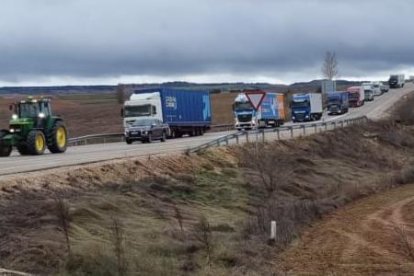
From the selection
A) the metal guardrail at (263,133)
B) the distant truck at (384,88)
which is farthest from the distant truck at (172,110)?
the distant truck at (384,88)

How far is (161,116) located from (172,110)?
238cm

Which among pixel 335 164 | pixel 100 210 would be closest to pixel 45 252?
pixel 100 210

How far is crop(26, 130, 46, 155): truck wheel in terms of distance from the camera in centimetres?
3350

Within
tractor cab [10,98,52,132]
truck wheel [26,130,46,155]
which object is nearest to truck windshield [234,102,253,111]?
tractor cab [10,98,52,132]

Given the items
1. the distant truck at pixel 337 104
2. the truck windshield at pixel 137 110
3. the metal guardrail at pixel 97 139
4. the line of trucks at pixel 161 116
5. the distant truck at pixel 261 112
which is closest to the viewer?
the line of trucks at pixel 161 116

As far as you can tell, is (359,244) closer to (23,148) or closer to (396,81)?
(23,148)

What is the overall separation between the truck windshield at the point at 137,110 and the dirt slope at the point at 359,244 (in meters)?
23.7

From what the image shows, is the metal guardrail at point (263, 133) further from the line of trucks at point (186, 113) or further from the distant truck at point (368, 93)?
the distant truck at point (368, 93)

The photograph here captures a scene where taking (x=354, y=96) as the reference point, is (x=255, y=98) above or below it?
above

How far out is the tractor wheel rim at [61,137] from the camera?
3571cm

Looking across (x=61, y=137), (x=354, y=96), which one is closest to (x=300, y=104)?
(x=354, y=96)

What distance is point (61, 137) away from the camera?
3622cm

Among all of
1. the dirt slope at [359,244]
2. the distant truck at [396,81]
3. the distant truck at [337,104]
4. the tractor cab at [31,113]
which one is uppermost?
the tractor cab at [31,113]

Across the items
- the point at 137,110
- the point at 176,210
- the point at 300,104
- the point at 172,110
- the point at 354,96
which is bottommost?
the point at 176,210
